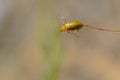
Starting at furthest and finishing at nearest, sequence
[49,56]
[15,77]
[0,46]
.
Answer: [0,46]
[15,77]
[49,56]

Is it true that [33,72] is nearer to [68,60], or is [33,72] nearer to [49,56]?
[68,60]

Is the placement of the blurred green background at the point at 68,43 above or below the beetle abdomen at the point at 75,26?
below

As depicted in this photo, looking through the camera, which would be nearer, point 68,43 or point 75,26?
point 75,26

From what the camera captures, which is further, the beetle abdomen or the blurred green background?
the blurred green background

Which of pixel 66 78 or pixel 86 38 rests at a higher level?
pixel 86 38

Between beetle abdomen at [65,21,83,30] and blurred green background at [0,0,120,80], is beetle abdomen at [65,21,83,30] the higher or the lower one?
the higher one

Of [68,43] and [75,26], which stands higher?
[75,26]

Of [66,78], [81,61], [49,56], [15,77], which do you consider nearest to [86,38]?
[81,61]

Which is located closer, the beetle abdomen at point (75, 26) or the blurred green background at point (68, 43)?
the beetle abdomen at point (75, 26)
